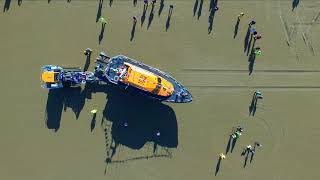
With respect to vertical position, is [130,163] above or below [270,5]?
below

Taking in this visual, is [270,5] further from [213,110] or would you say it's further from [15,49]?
[15,49]

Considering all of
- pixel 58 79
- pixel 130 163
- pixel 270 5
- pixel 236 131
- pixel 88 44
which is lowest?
pixel 130 163

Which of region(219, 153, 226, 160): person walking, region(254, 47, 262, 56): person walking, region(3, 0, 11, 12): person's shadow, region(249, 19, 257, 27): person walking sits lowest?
region(219, 153, 226, 160): person walking

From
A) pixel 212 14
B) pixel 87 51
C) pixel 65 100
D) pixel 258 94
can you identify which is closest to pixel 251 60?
pixel 258 94

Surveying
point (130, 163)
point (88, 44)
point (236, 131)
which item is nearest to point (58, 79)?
point (88, 44)

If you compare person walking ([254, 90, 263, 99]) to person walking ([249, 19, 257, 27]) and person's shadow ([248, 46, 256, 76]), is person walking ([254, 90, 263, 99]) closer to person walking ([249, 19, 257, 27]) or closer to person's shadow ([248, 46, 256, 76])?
person's shadow ([248, 46, 256, 76])

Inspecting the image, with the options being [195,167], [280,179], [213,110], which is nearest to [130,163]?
[195,167]

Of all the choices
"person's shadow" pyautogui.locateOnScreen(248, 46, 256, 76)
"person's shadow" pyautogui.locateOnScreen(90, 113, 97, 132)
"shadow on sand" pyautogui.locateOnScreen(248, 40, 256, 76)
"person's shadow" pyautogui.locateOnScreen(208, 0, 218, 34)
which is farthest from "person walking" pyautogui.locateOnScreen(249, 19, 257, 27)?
"person's shadow" pyautogui.locateOnScreen(90, 113, 97, 132)
